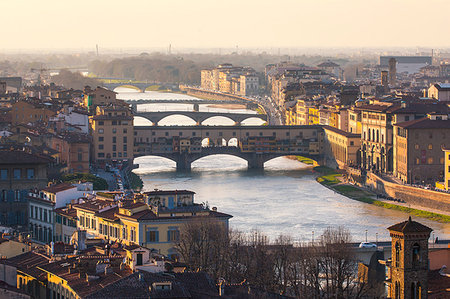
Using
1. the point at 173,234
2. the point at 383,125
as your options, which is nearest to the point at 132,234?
the point at 173,234

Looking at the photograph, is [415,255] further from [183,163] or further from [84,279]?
[183,163]

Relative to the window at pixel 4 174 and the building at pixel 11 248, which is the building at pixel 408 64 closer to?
the window at pixel 4 174

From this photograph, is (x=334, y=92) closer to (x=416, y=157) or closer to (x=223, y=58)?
(x=416, y=157)

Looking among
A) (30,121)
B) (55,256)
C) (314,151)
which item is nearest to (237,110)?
(314,151)

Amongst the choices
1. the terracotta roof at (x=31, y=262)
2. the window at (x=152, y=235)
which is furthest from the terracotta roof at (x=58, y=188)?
the terracotta roof at (x=31, y=262)

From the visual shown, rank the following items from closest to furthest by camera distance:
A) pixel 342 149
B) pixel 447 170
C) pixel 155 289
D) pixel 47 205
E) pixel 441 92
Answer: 1. pixel 155 289
2. pixel 47 205
3. pixel 447 170
4. pixel 342 149
5. pixel 441 92

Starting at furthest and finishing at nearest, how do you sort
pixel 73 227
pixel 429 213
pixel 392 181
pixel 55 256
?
pixel 392 181
pixel 429 213
pixel 73 227
pixel 55 256
